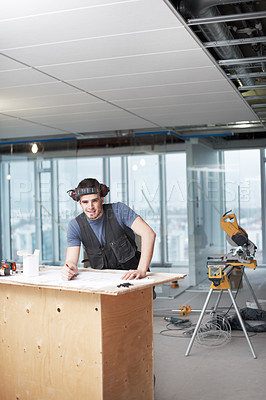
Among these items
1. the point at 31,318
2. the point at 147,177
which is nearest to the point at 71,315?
the point at 31,318

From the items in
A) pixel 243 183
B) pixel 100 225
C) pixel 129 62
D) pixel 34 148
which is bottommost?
pixel 100 225

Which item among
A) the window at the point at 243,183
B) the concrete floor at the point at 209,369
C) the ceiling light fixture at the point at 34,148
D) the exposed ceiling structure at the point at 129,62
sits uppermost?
the exposed ceiling structure at the point at 129,62

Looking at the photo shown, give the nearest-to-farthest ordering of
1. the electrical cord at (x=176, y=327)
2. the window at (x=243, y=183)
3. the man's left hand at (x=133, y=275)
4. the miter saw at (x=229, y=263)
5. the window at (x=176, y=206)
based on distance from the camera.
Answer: the man's left hand at (x=133, y=275) → the miter saw at (x=229, y=263) → the electrical cord at (x=176, y=327) → the window at (x=243, y=183) → the window at (x=176, y=206)

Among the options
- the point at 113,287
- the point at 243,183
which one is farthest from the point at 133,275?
the point at 243,183

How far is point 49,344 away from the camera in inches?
140

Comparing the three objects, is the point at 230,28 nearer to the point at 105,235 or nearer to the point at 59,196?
the point at 105,235

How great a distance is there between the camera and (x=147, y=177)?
824 centimetres

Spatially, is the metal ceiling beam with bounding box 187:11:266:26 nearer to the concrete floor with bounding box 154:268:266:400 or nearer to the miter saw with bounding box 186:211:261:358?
the miter saw with bounding box 186:211:261:358

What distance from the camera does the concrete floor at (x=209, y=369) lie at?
13.9 feet

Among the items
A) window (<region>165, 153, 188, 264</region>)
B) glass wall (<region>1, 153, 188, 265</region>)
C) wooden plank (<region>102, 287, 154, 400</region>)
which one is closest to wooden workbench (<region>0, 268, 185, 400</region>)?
wooden plank (<region>102, 287, 154, 400</region>)

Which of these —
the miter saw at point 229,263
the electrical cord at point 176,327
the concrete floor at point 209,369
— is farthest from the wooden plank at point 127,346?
the electrical cord at point 176,327

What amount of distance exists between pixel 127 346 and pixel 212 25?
2.26 metres

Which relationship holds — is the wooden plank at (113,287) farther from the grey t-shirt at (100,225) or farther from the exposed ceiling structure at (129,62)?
the exposed ceiling structure at (129,62)

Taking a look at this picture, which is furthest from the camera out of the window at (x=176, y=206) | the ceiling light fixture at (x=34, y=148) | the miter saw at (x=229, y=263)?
the ceiling light fixture at (x=34, y=148)
